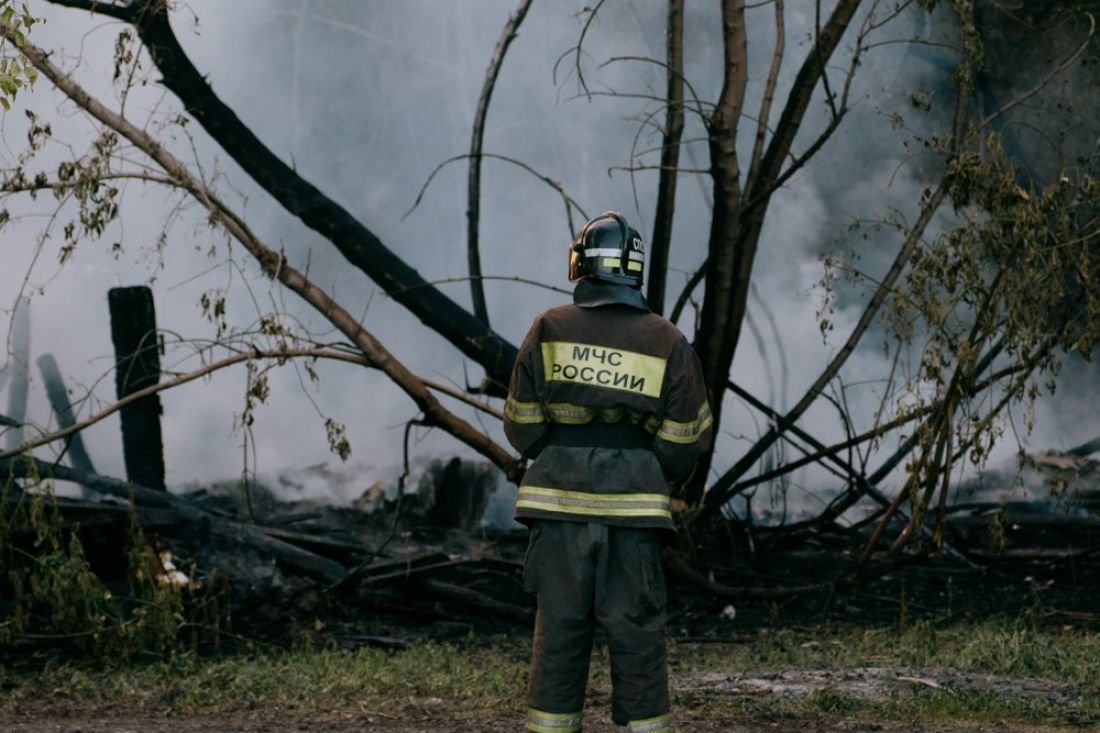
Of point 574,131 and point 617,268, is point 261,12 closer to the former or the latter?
point 574,131

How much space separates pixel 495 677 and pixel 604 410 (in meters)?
2.29

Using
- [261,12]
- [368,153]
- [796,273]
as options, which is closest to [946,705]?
[796,273]

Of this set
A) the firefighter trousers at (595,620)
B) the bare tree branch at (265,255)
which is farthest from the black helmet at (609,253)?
the bare tree branch at (265,255)

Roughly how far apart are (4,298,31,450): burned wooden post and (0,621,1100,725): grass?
1.78 m

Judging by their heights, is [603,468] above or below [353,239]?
below

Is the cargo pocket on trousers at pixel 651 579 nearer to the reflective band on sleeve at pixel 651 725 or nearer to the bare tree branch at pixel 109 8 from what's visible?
the reflective band on sleeve at pixel 651 725

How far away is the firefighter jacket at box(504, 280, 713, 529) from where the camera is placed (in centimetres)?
454

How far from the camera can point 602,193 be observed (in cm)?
946

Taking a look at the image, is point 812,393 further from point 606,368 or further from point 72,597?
point 606,368

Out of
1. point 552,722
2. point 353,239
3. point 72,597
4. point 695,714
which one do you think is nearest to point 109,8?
point 353,239

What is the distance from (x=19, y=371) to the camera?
838 centimetres

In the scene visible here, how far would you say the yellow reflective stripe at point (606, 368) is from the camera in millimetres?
4547

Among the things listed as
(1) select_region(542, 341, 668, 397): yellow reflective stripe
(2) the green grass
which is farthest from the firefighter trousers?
(2) the green grass

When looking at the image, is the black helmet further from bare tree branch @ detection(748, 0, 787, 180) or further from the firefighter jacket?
bare tree branch @ detection(748, 0, 787, 180)
